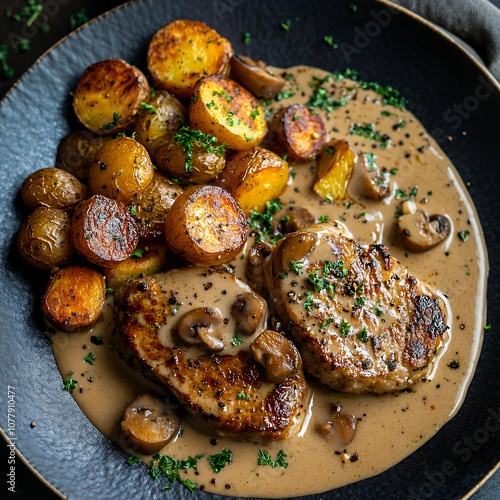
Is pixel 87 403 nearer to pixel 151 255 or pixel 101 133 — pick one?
pixel 151 255

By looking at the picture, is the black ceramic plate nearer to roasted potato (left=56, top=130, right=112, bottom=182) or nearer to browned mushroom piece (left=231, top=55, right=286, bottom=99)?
roasted potato (left=56, top=130, right=112, bottom=182)

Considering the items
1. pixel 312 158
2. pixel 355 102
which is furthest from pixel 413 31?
pixel 312 158

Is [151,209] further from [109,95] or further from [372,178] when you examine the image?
[372,178]

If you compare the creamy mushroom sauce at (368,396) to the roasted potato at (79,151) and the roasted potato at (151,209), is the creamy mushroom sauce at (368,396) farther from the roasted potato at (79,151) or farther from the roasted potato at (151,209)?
the roasted potato at (79,151)

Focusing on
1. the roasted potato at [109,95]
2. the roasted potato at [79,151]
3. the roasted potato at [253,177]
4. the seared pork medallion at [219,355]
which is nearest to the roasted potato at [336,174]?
the roasted potato at [253,177]

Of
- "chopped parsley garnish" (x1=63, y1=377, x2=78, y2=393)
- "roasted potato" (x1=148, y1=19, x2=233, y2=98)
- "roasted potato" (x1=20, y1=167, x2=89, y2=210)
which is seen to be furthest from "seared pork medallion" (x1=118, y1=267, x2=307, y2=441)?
Answer: "roasted potato" (x1=148, y1=19, x2=233, y2=98)
